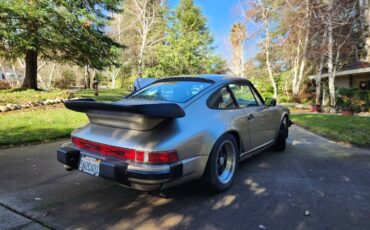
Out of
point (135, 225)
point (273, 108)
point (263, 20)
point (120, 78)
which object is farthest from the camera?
point (120, 78)

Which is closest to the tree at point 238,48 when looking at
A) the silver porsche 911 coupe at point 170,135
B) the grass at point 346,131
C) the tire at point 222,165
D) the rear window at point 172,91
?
the grass at point 346,131

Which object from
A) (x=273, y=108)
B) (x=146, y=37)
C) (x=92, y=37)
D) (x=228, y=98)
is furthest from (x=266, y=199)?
(x=146, y=37)

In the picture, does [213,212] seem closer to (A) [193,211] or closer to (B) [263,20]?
(A) [193,211]

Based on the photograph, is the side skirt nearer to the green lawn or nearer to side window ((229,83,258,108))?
side window ((229,83,258,108))

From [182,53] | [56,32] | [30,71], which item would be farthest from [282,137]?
[182,53]

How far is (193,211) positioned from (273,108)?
2.83m

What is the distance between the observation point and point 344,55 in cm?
2031

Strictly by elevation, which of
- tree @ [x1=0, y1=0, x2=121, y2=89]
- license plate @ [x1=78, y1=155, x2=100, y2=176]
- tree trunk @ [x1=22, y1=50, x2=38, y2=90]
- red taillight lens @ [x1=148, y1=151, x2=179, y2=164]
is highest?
tree @ [x1=0, y1=0, x2=121, y2=89]

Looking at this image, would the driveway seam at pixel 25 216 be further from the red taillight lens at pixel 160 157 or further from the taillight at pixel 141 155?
the red taillight lens at pixel 160 157

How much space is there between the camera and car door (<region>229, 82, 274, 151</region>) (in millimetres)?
4484

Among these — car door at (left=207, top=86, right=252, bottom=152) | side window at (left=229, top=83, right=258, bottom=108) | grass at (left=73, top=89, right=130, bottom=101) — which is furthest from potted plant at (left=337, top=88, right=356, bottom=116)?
car door at (left=207, top=86, right=252, bottom=152)

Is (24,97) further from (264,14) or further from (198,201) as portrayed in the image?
(264,14)

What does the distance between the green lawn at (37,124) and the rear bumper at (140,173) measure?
4377 millimetres

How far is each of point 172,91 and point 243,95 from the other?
1239 millimetres
